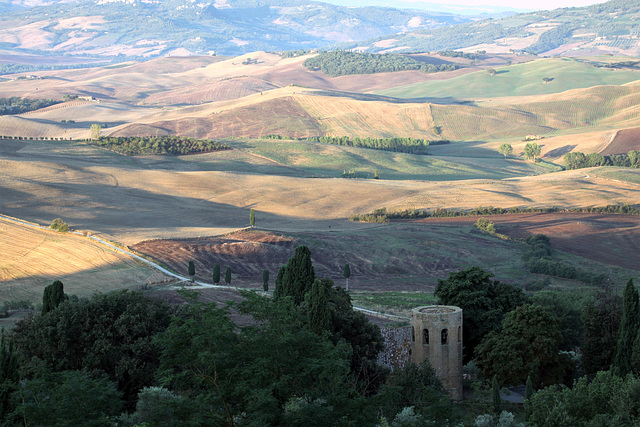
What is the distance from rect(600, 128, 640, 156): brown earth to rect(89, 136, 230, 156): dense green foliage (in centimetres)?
7793

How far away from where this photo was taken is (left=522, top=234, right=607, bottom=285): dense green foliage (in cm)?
7031

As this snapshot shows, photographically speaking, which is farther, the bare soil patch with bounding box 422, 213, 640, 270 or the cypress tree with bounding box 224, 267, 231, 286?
the bare soil patch with bounding box 422, 213, 640, 270

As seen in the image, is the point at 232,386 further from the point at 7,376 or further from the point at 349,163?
the point at 349,163

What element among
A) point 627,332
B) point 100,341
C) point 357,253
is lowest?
point 357,253

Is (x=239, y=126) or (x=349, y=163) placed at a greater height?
(x=239, y=126)

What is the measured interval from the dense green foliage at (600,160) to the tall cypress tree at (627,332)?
114247 mm

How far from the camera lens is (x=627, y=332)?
37.4 metres

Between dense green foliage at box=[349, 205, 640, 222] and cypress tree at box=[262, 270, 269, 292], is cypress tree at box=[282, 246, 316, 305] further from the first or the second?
dense green foliage at box=[349, 205, 640, 222]

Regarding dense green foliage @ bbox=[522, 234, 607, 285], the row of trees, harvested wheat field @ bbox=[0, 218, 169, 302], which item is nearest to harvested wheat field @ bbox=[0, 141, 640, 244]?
the row of trees

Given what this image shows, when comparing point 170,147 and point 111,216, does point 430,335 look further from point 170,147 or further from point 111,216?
point 170,147

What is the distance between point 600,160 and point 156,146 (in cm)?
8465

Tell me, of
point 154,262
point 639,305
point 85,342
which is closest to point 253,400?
point 85,342

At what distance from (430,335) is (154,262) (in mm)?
34067

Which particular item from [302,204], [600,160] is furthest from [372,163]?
[302,204]
